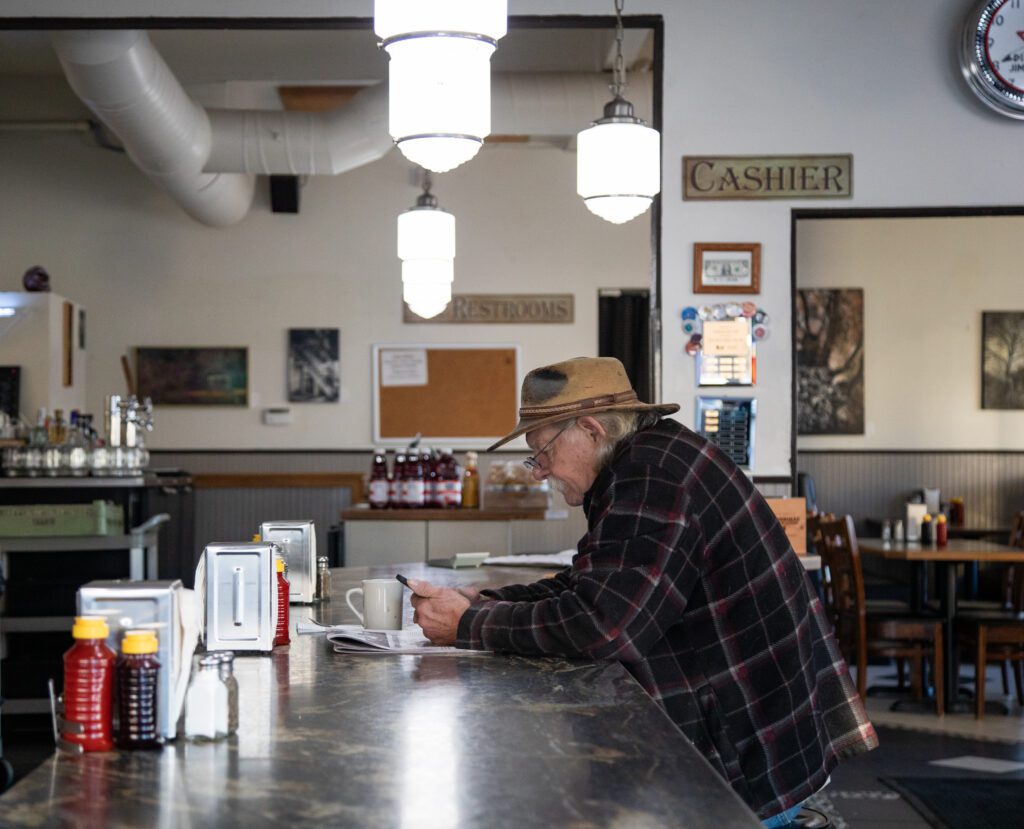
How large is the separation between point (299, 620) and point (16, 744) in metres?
3.81

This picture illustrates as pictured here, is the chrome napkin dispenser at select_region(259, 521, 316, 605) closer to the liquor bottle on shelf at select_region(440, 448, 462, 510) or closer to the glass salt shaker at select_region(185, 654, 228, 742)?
the glass salt shaker at select_region(185, 654, 228, 742)

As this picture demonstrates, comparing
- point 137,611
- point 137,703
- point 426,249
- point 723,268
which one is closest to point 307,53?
point 426,249

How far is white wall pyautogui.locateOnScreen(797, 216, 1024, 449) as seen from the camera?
10367 millimetres

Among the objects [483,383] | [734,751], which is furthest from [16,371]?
[734,751]

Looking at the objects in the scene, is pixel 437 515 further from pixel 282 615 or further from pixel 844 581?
pixel 282 615

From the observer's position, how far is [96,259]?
10.5 metres

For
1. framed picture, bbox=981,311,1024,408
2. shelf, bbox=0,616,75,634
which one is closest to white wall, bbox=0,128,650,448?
framed picture, bbox=981,311,1024,408

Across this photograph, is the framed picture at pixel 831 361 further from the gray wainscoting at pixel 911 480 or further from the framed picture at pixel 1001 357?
the framed picture at pixel 1001 357

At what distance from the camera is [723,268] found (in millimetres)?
5180

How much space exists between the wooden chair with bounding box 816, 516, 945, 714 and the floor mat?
135cm

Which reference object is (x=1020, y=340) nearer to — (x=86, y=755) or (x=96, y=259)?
(x=96, y=259)

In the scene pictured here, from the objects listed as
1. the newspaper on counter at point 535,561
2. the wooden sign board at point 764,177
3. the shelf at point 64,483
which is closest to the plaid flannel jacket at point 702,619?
the newspaper on counter at point 535,561

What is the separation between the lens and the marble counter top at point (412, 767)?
1.37 metres

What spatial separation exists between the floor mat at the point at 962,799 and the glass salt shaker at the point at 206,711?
→ 372cm
